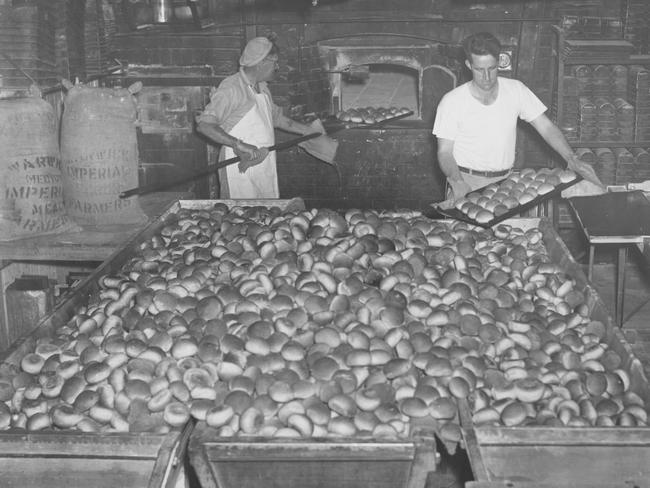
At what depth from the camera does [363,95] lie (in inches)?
346

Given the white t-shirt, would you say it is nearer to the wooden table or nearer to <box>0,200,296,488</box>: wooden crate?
the wooden table

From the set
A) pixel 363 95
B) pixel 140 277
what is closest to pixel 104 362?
pixel 140 277

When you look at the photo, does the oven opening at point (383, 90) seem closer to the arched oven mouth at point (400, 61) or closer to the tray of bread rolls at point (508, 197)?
the arched oven mouth at point (400, 61)

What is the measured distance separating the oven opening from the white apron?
1596mm

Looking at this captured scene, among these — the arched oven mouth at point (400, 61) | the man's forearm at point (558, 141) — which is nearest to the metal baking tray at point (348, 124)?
the arched oven mouth at point (400, 61)

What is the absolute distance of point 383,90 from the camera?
9039 mm

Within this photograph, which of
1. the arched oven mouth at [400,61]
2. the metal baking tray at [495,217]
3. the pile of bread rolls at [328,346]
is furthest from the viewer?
the arched oven mouth at [400,61]

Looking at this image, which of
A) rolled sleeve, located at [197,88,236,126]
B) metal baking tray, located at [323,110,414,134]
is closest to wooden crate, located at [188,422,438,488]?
rolled sleeve, located at [197,88,236,126]

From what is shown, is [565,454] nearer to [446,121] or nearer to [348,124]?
[446,121]

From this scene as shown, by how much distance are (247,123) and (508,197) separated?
234 cm

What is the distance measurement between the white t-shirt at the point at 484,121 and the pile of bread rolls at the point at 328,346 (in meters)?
1.30

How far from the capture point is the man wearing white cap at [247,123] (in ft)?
18.8

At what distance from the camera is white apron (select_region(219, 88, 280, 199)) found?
598 cm

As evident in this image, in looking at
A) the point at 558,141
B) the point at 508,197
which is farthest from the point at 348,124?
the point at 508,197
